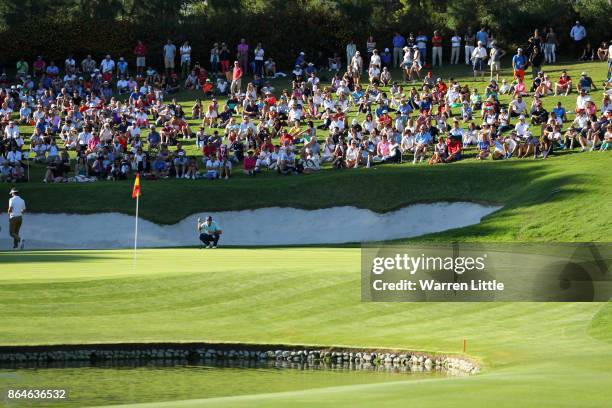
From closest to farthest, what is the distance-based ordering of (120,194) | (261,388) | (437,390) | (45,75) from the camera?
(437,390) → (261,388) → (120,194) → (45,75)

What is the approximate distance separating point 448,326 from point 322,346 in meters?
2.88

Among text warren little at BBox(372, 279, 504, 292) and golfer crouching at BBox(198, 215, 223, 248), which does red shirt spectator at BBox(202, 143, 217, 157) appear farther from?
text warren little at BBox(372, 279, 504, 292)

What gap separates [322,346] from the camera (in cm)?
2098

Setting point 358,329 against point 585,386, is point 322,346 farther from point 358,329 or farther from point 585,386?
point 585,386

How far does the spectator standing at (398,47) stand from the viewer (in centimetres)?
6377

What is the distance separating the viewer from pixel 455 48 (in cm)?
6372

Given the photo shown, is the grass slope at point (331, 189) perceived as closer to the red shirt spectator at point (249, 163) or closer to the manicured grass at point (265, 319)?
the red shirt spectator at point (249, 163)

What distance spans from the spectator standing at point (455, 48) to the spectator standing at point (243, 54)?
11.1 meters

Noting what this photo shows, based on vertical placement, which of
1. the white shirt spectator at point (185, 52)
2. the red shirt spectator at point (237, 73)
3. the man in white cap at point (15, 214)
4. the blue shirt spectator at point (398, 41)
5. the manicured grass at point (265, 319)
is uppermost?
the blue shirt spectator at point (398, 41)

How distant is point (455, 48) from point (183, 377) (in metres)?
46.4

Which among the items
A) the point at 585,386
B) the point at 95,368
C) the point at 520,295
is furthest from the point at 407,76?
the point at 585,386

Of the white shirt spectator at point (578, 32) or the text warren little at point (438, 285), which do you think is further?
the white shirt spectator at point (578, 32)

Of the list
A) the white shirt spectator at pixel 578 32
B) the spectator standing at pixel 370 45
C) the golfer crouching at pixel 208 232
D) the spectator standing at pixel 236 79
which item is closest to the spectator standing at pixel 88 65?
the spectator standing at pixel 236 79

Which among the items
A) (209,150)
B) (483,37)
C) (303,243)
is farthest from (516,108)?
(303,243)
